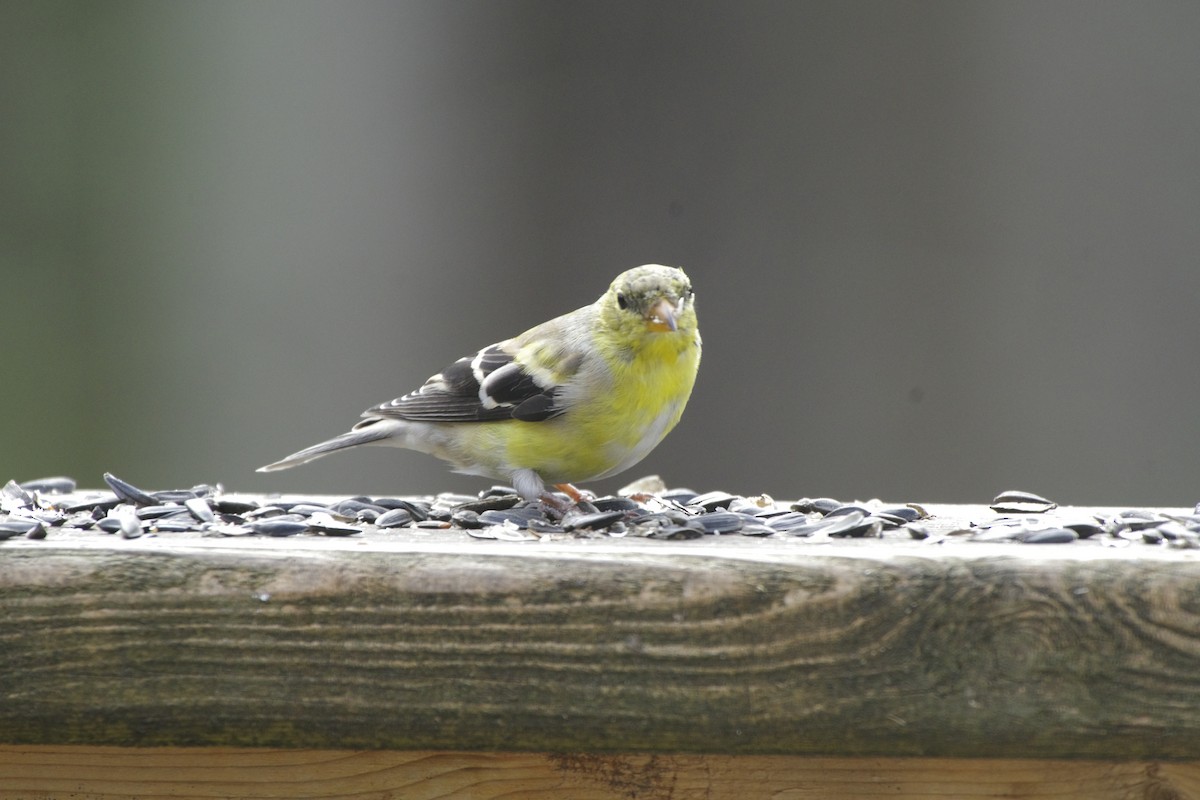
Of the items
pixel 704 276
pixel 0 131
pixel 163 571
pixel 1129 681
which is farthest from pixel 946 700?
pixel 0 131

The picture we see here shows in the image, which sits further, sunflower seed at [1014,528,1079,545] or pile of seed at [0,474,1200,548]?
pile of seed at [0,474,1200,548]

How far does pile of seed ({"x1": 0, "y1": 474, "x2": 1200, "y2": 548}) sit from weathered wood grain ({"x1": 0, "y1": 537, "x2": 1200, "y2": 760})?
298 mm

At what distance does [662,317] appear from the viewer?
3.42 meters

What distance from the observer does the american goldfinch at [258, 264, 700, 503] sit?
11.1 ft

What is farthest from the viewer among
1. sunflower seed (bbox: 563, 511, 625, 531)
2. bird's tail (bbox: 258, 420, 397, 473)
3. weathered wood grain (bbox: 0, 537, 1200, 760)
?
bird's tail (bbox: 258, 420, 397, 473)

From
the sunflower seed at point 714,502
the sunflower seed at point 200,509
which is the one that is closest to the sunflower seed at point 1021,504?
the sunflower seed at point 714,502

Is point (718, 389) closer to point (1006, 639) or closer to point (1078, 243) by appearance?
point (1078, 243)

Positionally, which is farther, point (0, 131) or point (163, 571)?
point (0, 131)

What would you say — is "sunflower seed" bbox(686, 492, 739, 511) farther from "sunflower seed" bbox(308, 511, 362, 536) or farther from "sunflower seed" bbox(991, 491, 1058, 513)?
"sunflower seed" bbox(308, 511, 362, 536)

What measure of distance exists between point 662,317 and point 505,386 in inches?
19.2

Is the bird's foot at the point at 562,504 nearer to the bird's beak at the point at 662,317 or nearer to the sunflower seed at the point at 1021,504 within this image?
the bird's beak at the point at 662,317

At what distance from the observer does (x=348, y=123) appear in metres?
7.18

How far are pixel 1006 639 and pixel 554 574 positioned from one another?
2.10 ft

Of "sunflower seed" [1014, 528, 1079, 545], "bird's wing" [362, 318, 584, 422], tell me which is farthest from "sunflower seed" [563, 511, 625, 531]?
"bird's wing" [362, 318, 584, 422]
